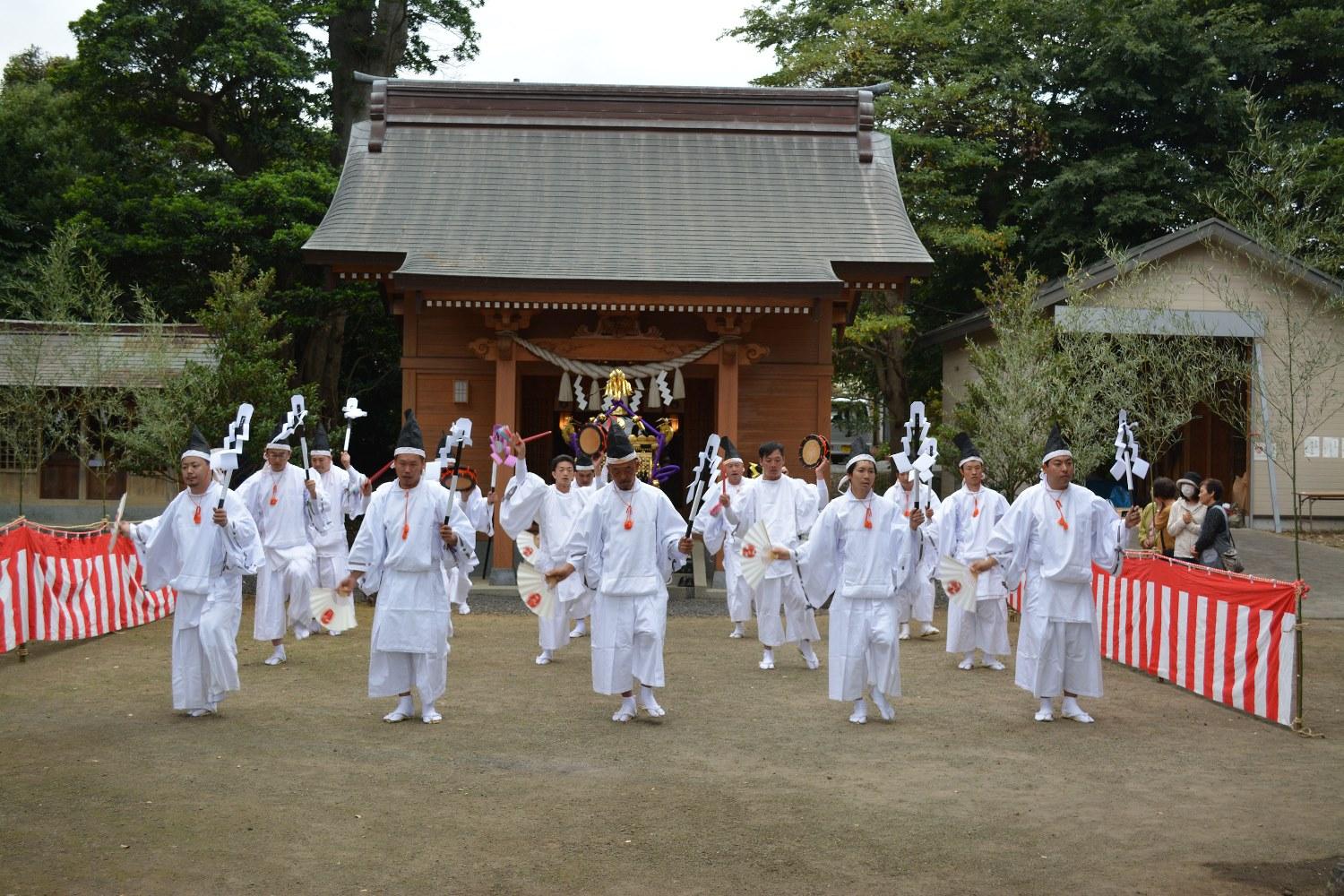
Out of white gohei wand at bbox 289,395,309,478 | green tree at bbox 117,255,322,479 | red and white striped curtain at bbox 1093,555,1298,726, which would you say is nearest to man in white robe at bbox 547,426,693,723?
white gohei wand at bbox 289,395,309,478

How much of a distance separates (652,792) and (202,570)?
137 inches

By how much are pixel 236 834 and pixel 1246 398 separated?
2062cm

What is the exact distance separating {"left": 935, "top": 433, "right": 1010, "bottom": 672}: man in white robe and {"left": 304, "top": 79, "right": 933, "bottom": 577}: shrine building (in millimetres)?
5489

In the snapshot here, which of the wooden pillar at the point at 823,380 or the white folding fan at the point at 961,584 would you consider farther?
the wooden pillar at the point at 823,380

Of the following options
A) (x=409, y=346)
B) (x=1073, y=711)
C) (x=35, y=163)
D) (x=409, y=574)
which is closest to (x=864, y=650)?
(x=1073, y=711)

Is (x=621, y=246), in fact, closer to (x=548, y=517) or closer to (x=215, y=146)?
(x=548, y=517)

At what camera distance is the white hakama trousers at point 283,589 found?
10.7 m

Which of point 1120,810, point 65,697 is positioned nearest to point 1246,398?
point 1120,810

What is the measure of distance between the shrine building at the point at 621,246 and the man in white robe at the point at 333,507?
4.35 meters

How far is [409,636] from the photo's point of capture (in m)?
8.11

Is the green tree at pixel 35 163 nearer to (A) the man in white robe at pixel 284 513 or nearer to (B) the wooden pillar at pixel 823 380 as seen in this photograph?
(B) the wooden pillar at pixel 823 380

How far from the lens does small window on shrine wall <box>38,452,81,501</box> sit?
2427 cm

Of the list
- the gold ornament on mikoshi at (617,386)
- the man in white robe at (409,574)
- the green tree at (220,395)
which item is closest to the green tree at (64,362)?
the green tree at (220,395)

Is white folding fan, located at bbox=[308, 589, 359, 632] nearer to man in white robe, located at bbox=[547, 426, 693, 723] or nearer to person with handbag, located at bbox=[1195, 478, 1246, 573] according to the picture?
man in white robe, located at bbox=[547, 426, 693, 723]
